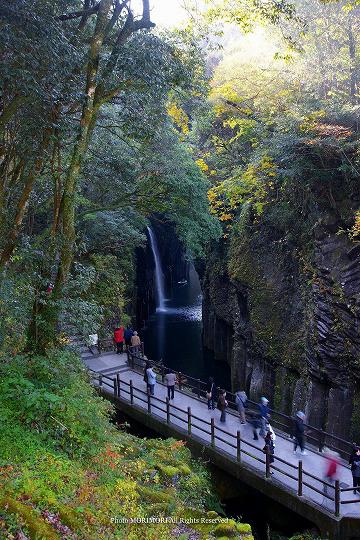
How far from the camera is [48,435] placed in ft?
24.5

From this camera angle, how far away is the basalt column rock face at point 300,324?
1536 cm

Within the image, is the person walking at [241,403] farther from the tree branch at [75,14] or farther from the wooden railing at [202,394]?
the tree branch at [75,14]

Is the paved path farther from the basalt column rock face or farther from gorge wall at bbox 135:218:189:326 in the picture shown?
gorge wall at bbox 135:218:189:326

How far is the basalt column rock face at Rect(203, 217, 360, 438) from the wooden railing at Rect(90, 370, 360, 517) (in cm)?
495

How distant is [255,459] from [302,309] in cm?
857

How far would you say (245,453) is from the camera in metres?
11.1

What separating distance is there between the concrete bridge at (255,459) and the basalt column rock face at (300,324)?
3851 mm

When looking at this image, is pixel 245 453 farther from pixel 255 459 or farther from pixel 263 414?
pixel 263 414

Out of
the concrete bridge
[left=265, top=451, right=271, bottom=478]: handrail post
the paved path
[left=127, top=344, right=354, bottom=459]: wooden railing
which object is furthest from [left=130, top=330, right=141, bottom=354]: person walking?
[left=265, top=451, right=271, bottom=478]: handrail post

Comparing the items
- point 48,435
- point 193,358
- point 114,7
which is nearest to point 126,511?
point 48,435

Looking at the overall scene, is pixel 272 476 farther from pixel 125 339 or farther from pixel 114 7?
pixel 114 7

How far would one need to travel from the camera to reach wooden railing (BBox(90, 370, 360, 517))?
31.9 ft

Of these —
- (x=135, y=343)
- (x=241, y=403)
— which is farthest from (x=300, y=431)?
(x=135, y=343)

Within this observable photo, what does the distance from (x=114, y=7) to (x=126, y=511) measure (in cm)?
1041
